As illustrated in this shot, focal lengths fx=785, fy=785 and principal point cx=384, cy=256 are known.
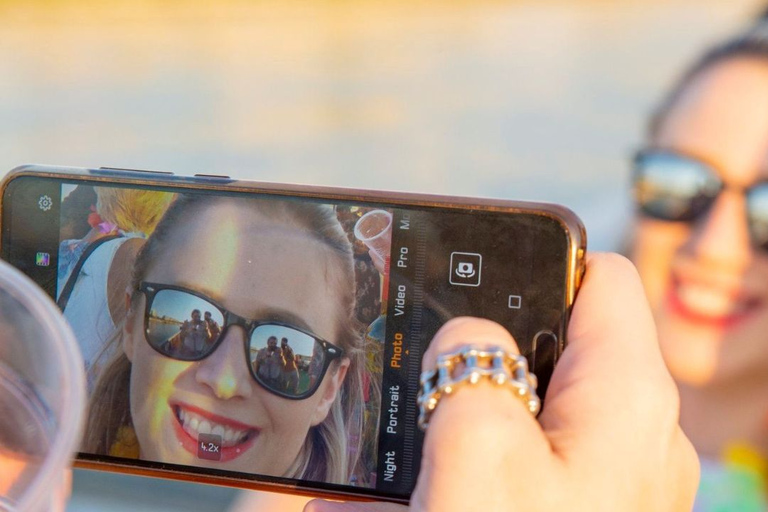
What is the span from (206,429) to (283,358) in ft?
0.36

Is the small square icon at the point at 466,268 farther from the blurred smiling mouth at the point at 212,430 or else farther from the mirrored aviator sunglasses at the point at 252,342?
the blurred smiling mouth at the point at 212,430

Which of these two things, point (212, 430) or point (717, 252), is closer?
point (212, 430)

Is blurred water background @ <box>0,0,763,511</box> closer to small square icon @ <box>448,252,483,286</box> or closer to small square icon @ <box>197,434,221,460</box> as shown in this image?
small square icon @ <box>448,252,483,286</box>

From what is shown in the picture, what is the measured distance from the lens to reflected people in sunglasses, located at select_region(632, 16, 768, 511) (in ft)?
4.95

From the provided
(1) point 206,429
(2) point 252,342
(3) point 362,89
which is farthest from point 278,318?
(3) point 362,89

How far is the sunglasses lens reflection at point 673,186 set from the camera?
1.55 metres

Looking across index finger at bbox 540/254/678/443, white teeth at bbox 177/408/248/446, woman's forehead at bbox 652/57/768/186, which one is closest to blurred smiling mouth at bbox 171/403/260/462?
white teeth at bbox 177/408/248/446

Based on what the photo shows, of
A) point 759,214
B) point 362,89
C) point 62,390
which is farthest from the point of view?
point 362,89

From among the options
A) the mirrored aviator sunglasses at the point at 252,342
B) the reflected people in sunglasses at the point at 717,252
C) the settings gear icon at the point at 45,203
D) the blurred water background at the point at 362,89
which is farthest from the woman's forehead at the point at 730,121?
the settings gear icon at the point at 45,203

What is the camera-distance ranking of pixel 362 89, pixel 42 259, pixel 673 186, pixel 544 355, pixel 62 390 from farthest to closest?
pixel 362 89 < pixel 673 186 < pixel 42 259 < pixel 544 355 < pixel 62 390

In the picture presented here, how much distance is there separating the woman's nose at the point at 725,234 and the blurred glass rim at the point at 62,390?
1.35 m

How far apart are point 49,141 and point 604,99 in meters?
1.91

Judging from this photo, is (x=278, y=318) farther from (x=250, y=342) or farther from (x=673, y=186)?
(x=673, y=186)

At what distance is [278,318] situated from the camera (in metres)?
0.79
